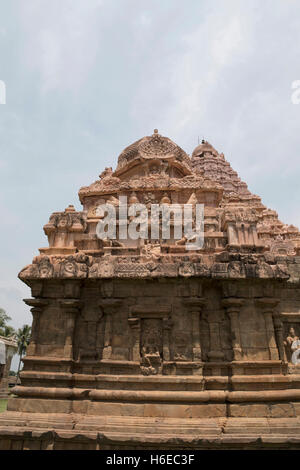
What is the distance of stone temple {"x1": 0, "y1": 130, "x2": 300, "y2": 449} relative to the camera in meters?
7.49

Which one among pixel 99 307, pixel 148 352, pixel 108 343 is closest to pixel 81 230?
pixel 99 307

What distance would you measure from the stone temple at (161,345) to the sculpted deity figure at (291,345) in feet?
0.13

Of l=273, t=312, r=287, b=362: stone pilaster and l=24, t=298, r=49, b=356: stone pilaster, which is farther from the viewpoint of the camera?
l=24, t=298, r=49, b=356: stone pilaster

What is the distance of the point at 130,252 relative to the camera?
10.1m

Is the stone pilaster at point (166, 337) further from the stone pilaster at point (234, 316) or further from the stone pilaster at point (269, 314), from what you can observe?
the stone pilaster at point (269, 314)

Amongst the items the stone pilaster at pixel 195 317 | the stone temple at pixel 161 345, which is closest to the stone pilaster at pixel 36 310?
the stone temple at pixel 161 345

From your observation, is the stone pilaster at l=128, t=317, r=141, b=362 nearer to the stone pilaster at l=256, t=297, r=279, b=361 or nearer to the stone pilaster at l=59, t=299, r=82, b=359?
the stone pilaster at l=59, t=299, r=82, b=359

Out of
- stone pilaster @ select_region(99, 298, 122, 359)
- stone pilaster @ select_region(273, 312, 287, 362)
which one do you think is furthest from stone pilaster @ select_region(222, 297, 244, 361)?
stone pilaster @ select_region(99, 298, 122, 359)

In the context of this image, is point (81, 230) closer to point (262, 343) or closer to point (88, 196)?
point (88, 196)

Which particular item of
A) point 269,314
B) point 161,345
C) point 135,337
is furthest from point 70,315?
point 269,314

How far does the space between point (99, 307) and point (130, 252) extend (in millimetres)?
1992

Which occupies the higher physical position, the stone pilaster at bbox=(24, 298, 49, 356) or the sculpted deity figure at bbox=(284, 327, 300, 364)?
the stone pilaster at bbox=(24, 298, 49, 356)

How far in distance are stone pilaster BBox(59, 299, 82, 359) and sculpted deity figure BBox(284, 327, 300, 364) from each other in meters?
6.03

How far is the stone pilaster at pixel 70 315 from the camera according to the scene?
8.78 m
